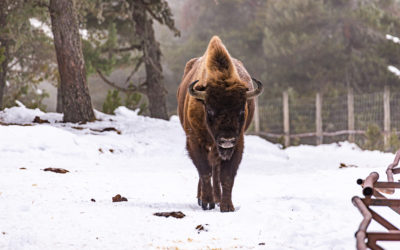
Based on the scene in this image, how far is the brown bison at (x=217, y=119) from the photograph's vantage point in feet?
16.0

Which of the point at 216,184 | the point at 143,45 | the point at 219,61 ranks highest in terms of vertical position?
the point at 143,45

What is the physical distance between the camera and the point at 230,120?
15.9 ft

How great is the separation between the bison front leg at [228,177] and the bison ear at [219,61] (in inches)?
34.6

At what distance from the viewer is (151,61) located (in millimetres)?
15359

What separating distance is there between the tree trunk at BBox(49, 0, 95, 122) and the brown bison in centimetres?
651

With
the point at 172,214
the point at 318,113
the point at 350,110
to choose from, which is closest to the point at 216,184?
the point at 172,214

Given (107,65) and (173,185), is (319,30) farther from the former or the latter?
(173,185)

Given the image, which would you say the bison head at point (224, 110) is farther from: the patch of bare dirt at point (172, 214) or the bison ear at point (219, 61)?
the patch of bare dirt at point (172, 214)

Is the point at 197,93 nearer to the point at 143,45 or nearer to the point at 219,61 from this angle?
the point at 219,61

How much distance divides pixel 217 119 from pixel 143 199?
1685mm

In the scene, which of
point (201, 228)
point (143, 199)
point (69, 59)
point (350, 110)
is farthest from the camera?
point (350, 110)

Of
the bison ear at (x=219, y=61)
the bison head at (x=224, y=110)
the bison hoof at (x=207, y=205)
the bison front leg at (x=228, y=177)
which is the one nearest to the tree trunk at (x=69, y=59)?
the bison hoof at (x=207, y=205)

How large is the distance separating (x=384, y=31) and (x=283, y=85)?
234 inches

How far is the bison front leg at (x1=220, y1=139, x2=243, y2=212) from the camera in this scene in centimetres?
543
